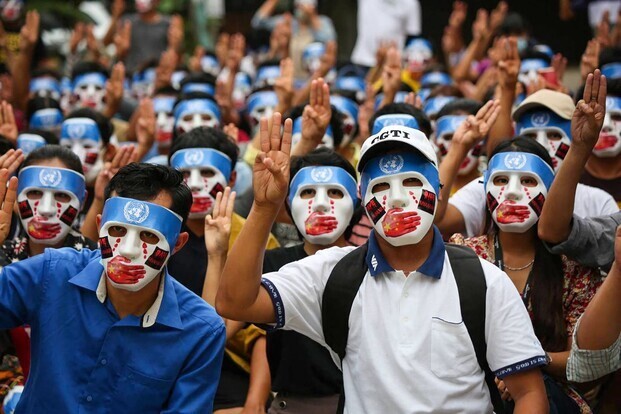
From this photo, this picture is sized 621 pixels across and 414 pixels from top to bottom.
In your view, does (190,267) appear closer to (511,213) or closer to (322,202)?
(322,202)

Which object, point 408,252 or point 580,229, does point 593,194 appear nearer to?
point 580,229

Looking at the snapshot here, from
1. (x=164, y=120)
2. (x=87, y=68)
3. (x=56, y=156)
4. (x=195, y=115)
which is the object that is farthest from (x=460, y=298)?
(x=87, y=68)

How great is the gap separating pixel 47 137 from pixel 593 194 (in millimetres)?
4242

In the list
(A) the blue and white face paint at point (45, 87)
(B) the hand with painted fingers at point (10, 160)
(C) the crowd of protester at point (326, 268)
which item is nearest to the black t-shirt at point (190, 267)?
Result: (C) the crowd of protester at point (326, 268)

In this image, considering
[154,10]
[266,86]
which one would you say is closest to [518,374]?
[266,86]

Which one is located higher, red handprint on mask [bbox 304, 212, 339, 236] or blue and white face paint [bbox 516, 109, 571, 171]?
blue and white face paint [bbox 516, 109, 571, 171]

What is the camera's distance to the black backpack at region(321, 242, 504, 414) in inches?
163

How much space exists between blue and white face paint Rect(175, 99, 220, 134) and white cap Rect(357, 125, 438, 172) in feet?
14.5

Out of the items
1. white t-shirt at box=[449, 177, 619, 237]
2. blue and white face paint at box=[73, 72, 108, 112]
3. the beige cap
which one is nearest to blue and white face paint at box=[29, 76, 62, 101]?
blue and white face paint at box=[73, 72, 108, 112]

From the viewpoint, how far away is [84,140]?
820 cm

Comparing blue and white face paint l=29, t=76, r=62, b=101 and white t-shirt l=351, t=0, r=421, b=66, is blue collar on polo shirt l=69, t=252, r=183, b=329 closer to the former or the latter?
blue and white face paint l=29, t=76, r=62, b=101

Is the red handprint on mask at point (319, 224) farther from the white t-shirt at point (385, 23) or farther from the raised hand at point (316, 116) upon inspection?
the white t-shirt at point (385, 23)

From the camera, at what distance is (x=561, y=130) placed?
21.9ft

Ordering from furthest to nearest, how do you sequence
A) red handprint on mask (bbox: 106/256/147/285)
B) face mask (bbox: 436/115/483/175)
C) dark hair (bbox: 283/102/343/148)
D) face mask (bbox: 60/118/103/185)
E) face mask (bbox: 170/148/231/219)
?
face mask (bbox: 60/118/103/185) → dark hair (bbox: 283/102/343/148) → face mask (bbox: 436/115/483/175) → face mask (bbox: 170/148/231/219) → red handprint on mask (bbox: 106/256/147/285)
